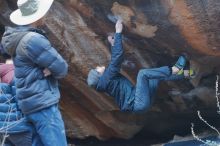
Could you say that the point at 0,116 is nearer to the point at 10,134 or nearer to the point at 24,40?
the point at 10,134

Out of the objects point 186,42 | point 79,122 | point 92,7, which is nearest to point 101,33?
point 92,7

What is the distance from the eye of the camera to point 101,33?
19.1 ft

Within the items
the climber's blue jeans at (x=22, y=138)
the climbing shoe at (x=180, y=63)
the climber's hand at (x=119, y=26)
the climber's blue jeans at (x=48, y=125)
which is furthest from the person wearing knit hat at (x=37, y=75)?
the climbing shoe at (x=180, y=63)

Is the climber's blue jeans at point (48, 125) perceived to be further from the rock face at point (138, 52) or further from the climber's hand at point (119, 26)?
the rock face at point (138, 52)

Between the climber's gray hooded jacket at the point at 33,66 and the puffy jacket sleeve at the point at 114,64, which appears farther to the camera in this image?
the puffy jacket sleeve at the point at 114,64

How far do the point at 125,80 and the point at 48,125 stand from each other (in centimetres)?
132

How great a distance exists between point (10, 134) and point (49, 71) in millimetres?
718

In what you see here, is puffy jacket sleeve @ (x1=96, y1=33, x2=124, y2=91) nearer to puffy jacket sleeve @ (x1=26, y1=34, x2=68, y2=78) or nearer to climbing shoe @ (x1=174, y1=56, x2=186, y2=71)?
climbing shoe @ (x1=174, y1=56, x2=186, y2=71)

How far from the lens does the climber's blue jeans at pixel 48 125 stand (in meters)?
4.64

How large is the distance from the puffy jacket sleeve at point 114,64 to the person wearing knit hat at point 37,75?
85 cm

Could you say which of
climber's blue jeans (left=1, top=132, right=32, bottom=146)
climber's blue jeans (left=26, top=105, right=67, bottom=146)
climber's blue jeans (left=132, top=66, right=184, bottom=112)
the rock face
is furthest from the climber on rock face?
climber's blue jeans (left=1, top=132, right=32, bottom=146)

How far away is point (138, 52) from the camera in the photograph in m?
5.89

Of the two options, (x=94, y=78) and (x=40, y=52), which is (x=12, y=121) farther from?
(x=94, y=78)

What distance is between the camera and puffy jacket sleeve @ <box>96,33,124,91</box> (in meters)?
5.38
